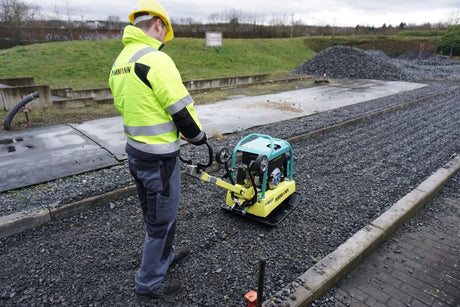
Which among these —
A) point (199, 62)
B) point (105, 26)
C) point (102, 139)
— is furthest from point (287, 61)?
point (102, 139)

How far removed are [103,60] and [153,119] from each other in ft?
66.1

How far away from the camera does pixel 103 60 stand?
778 inches

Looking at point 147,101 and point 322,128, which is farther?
point 322,128

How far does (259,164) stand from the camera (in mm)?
3273

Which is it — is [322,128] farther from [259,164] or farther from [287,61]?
[287,61]

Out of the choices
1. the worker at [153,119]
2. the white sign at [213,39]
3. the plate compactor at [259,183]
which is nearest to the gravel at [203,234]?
the plate compactor at [259,183]

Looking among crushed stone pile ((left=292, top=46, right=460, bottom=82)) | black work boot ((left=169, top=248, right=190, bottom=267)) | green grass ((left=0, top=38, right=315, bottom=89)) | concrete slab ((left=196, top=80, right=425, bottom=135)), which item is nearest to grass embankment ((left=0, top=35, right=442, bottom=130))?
green grass ((left=0, top=38, right=315, bottom=89))

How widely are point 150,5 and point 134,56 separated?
413 millimetres

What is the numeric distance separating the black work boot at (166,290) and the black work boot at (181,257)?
31 centimetres

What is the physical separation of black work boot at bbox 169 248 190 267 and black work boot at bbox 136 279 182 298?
0.31 m

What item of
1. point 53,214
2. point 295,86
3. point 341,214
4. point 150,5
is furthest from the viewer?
point 295,86

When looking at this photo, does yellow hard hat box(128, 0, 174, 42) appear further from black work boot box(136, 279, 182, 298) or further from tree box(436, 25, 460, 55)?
tree box(436, 25, 460, 55)

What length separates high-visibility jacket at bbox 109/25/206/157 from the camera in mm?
2207

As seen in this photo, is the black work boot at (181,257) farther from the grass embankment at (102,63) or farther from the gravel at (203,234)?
the grass embankment at (102,63)
